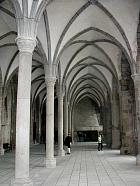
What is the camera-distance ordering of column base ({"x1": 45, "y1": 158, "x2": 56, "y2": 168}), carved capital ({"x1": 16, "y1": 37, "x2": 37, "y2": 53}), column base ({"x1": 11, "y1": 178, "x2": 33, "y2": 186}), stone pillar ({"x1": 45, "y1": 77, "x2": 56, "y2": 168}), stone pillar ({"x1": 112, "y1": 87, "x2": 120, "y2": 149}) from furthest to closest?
stone pillar ({"x1": 112, "y1": 87, "x2": 120, "y2": 149}) → stone pillar ({"x1": 45, "y1": 77, "x2": 56, "y2": 168}) → column base ({"x1": 45, "y1": 158, "x2": 56, "y2": 168}) → carved capital ({"x1": 16, "y1": 37, "x2": 37, "y2": 53}) → column base ({"x1": 11, "y1": 178, "x2": 33, "y2": 186})

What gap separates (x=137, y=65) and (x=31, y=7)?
8.00m

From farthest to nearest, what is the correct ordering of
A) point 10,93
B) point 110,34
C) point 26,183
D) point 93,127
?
point 93,127 → point 10,93 → point 110,34 → point 26,183

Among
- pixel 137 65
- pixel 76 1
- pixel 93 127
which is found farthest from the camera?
pixel 93 127

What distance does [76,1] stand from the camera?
13.9 m

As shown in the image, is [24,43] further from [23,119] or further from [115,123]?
[115,123]

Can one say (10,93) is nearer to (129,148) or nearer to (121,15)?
(129,148)

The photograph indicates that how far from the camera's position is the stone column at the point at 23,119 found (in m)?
8.04

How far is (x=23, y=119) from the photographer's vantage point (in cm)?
826

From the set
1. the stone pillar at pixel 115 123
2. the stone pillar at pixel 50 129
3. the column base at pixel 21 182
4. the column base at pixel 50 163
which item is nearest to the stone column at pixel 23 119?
the column base at pixel 21 182

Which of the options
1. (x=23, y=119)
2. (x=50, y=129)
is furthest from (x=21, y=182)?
(x=50, y=129)

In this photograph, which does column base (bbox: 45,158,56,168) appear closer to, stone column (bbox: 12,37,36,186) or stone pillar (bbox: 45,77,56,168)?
stone pillar (bbox: 45,77,56,168)

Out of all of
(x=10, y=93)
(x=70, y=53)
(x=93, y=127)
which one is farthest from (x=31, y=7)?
(x=93, y=127)

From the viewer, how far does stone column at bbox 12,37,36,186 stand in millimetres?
8039

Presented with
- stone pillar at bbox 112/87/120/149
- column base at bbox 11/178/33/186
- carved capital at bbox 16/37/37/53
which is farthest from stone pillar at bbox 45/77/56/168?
stone pillar at bbox 112/87/120/149
